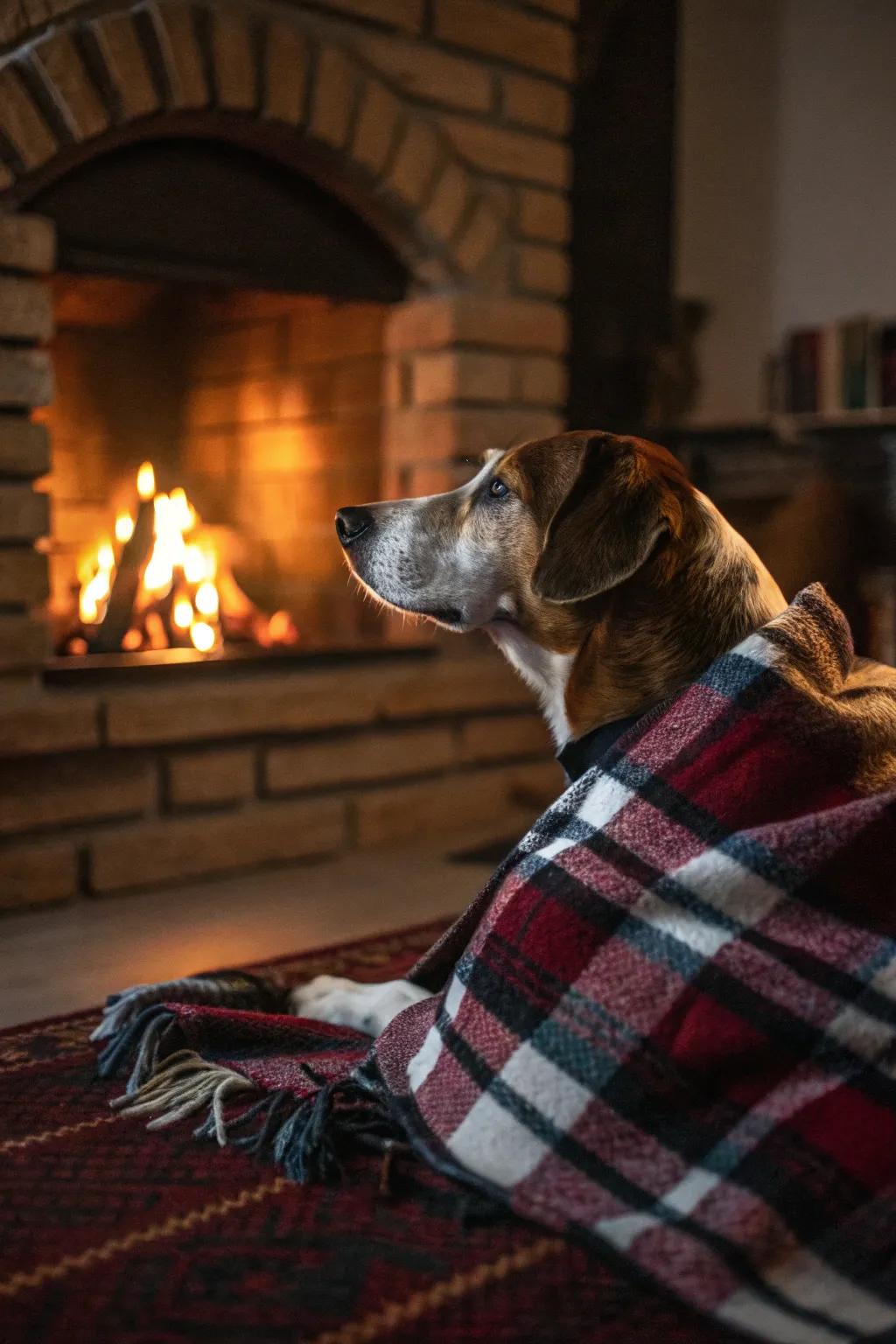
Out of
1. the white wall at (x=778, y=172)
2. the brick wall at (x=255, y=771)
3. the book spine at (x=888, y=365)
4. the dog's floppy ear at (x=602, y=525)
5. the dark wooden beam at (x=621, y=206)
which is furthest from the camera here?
the white wall at (x=778, y=172)

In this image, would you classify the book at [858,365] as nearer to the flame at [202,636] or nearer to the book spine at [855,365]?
the book spine at [855,365]

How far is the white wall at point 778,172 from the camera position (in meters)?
4.38

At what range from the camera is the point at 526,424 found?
3.27 metres

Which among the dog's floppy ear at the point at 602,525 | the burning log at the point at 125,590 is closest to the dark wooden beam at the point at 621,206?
the burning log at the point at 125,590

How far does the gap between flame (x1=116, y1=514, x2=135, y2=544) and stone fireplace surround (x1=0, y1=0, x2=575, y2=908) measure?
0.85 ft

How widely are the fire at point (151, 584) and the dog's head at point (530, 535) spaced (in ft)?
3.52

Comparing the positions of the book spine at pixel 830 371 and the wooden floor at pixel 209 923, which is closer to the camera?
the wooden floor at pixel 209 923

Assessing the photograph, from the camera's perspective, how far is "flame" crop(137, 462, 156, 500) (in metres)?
2.94

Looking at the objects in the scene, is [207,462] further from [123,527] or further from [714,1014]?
[714,1014]

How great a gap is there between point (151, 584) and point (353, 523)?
3.80ft

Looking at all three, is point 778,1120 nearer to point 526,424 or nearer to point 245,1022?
point 245,1022

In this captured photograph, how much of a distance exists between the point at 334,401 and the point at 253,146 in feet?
2.10

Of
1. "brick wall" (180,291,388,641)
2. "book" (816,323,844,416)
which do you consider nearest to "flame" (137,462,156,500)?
"brick wall" (180,291,388,641)

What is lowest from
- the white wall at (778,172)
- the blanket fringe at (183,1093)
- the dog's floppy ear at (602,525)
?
the blanket fringe at (183,1093)
